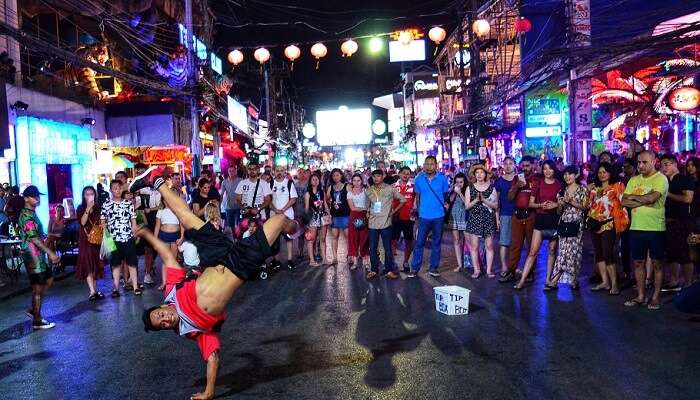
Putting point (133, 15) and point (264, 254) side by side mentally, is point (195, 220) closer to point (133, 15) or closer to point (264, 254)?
point (264, 254)

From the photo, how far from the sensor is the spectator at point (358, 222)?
36.3 ft

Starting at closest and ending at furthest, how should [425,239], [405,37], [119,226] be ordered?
[119,226] → [425,239] → [405,37]

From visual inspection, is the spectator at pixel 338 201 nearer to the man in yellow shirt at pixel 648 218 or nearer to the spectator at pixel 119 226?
the spectator at pixel 119 226

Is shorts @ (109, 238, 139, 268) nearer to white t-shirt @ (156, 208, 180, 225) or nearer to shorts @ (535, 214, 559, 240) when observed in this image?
white t-shirt @ (156, 208, 180, 225)

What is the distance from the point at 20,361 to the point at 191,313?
2.75 metres

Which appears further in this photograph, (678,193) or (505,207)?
(505,207)

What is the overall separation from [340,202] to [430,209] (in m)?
2.02

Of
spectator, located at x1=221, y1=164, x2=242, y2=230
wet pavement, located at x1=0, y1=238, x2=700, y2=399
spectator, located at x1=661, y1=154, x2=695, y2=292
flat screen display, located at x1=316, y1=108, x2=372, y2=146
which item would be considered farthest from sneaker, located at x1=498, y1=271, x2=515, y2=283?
flat screen display, located at x1=316, y1=108, x2=372, y2=146

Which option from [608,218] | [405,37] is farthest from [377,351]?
[405,37]

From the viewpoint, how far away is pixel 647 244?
760cm

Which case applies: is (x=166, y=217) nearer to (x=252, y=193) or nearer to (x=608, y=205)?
(x=252, y=193)

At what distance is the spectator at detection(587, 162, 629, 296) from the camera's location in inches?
334

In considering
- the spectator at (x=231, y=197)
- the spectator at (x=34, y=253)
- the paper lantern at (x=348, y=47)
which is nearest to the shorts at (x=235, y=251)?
the spectator at (x=34, y=253)

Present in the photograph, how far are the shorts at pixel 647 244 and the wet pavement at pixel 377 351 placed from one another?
2.20 ft
